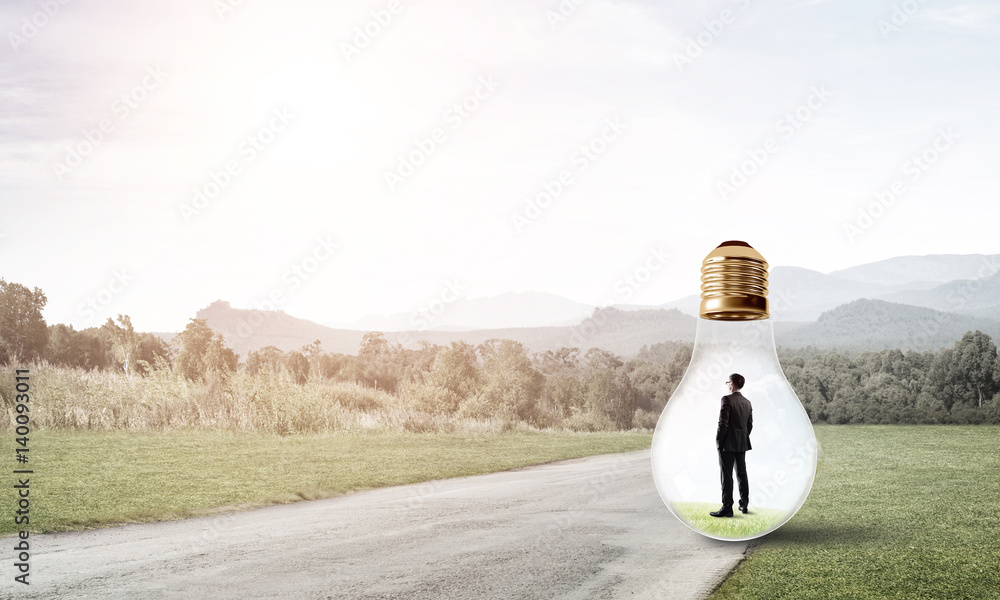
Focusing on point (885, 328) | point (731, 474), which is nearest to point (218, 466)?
point (731, 474)

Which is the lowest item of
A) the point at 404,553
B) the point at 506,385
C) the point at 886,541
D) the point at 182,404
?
the point at 404,553

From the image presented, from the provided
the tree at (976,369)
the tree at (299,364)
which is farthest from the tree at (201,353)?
the tree at (976,369)

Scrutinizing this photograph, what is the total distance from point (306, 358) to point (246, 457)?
12301 millimetres

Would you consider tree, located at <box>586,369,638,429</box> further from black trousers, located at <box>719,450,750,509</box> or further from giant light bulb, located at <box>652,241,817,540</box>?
black trousers, located at <box>719,450,750,509</box>

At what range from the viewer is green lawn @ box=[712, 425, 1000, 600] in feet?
18.1

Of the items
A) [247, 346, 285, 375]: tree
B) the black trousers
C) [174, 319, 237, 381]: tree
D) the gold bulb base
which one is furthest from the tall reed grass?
the gold bulb base

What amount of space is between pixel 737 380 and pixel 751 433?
1.12 feet

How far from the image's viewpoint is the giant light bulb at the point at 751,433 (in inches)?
175

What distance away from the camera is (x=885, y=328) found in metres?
29.0

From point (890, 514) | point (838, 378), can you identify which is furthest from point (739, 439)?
point (838, 378)

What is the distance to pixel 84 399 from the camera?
17.3 meters

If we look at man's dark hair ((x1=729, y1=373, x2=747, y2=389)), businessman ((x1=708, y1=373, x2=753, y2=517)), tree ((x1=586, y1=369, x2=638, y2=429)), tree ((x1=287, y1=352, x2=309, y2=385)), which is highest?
tree ((x1=287, y1=352, x2=309, y2=385))

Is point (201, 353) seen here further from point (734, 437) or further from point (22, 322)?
point (734, 437)

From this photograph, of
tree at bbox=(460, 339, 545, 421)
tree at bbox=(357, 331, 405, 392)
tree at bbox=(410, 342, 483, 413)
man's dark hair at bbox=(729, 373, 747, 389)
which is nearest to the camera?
man's dark hair at bbox=(729, 373, 747, 389)
